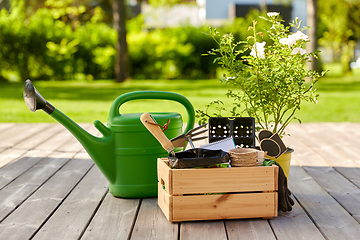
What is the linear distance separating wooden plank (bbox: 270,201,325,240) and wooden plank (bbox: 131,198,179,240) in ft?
1.28

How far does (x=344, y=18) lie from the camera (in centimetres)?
1557

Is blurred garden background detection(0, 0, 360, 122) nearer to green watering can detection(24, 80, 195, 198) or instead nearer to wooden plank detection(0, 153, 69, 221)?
wooden plank detection(0, 153, 69, 221)

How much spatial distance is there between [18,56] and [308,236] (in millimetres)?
10756

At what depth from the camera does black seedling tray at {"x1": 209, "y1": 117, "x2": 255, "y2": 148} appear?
7.30 feet

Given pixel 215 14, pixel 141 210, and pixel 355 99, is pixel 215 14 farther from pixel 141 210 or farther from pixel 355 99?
pixel 141 210

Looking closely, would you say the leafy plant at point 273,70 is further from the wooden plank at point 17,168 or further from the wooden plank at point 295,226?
the wooden plank at point 17,168

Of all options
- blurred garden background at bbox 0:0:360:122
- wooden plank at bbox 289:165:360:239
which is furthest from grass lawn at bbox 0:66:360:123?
wooden plank at bbox 289:165:360:239

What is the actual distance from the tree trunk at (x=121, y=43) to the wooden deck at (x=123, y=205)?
21.5ft

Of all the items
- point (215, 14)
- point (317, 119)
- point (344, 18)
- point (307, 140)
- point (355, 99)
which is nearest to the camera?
point (307, 140)

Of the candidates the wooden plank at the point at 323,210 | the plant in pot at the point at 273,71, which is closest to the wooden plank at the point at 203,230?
the wooden plank at the point at 323,210

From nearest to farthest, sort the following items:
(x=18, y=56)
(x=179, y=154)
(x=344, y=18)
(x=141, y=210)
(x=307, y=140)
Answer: (x=179, y=154) < (x=141, y=210) < (x=307, y=140) < (x=18, y=56) < (x=344, y=18)

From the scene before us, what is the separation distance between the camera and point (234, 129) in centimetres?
224

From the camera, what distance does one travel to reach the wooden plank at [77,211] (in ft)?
6.16

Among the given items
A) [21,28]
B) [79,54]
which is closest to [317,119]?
[79,54]
